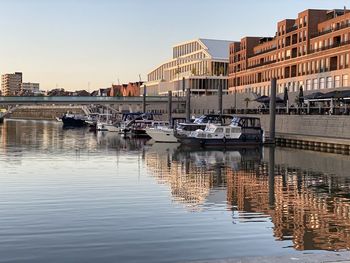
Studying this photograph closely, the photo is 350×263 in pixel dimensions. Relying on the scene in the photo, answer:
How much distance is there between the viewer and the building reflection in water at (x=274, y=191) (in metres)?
18.7

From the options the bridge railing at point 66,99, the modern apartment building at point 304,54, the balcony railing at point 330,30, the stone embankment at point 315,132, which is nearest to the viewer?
the stone embankment at point 315,132

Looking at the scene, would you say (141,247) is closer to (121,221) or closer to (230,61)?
(121,221)

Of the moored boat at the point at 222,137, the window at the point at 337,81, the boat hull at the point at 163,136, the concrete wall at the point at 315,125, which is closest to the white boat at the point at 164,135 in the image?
the boat hull at the point at 163,136

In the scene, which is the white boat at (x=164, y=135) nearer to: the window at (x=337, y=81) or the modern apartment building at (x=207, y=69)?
the window at (x=337, y=81)

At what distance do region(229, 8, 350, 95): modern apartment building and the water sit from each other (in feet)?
201

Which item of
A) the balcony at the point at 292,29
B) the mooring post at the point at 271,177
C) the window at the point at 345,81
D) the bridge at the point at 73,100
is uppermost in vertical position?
the balcony at the point at 292,29

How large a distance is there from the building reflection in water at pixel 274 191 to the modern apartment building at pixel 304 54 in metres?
52.8

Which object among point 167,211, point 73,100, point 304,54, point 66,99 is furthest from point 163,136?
point 66,99

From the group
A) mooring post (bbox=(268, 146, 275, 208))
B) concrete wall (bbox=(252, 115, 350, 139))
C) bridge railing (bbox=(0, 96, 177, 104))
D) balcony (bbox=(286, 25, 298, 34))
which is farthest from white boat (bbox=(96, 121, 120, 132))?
mooring post (bbox=(268, 146, 275, 208))

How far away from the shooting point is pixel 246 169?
4081 centimetres

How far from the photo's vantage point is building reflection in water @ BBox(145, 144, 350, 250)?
18.7 m

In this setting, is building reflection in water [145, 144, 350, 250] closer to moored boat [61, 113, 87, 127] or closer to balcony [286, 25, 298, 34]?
balcony [286, 25, 298, 34]

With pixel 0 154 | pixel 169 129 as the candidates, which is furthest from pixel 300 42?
pixel 0 154

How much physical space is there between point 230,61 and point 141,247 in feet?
515
